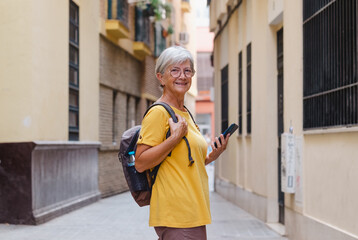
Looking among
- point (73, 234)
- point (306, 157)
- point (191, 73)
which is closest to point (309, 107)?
point (306, 157)

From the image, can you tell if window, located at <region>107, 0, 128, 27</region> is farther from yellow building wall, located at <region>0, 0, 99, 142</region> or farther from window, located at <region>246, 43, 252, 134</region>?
window, located at <region>246, 43, 252, 134</region>

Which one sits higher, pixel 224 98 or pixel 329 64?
pixel 224 98

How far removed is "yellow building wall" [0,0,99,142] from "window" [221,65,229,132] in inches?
221

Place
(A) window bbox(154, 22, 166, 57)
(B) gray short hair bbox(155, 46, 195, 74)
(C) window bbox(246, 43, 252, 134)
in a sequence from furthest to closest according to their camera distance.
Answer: (A) window bbox(154, 22, 166, 57), (C) window bbox(246, 43, 252, 134), (B) gray short hair bbox(155, 46, 195, 74)

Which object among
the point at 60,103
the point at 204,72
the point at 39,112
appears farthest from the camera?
the point at 204,72

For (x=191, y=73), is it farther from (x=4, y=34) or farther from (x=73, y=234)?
(x=4, y=34)

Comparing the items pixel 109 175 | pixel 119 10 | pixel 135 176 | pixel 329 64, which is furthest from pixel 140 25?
pixel 135 176

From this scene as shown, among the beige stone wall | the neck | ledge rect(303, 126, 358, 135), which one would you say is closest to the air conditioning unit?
the beige stone wall

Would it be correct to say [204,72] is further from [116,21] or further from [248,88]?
[248,88]

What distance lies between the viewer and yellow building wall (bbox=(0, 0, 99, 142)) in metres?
10.2

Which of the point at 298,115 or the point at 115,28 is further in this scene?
the point at 115,28

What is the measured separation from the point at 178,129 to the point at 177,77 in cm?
34

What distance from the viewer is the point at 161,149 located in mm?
3316

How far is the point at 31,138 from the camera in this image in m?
10.3
